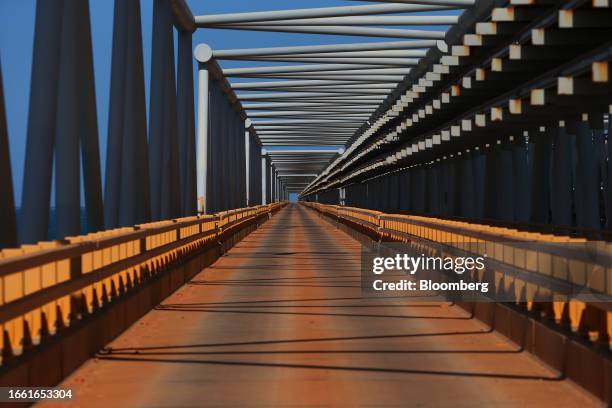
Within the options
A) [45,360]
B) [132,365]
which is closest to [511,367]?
[132,365]

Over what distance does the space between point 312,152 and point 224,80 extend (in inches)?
4145

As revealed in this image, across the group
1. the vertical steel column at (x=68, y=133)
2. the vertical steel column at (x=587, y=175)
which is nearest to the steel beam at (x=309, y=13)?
the vertical steel column at (x=587, y=175)

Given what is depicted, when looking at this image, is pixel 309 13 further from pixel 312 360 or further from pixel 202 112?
pixel 312 360

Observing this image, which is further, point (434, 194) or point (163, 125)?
point (434, 194)

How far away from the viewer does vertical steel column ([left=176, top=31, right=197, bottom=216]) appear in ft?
157

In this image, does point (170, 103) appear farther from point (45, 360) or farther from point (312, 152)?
point (312, 152)

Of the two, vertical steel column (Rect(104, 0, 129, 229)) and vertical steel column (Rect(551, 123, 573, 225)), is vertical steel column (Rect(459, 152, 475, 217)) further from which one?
vertical steel column (Rect(104, 0, 129, 229))

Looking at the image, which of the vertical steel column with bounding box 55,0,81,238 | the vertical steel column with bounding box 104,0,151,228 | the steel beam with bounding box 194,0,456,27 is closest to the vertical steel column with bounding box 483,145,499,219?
the steel beam with bounding box 194,0,456,27

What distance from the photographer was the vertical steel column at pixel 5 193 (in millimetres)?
16656

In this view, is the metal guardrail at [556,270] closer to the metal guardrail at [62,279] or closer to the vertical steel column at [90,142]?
the metal guardrail at [62,279]

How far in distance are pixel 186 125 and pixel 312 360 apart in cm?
3752

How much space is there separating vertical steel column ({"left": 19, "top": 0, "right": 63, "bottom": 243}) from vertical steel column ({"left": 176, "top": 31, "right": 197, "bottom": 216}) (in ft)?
85.7

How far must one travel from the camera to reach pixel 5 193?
1681cm

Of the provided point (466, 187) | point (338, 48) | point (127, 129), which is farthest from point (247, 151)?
point (127, 129)
